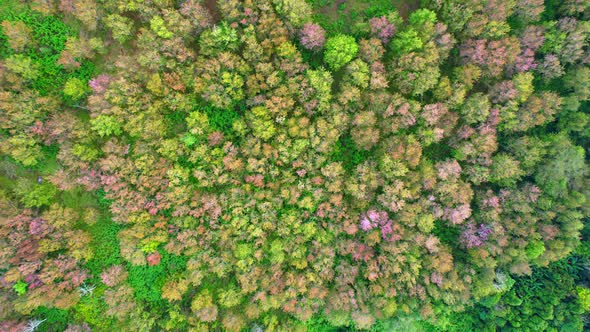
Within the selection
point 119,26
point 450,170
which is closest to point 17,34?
point 119,26

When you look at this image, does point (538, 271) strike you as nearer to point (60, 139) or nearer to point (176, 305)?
point (176, 305)

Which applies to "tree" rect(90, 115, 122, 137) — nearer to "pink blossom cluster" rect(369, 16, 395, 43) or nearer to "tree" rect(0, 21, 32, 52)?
"tree" rect(0, 21, 32, 52)

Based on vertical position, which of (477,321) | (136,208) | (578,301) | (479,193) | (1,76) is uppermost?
(1,76)

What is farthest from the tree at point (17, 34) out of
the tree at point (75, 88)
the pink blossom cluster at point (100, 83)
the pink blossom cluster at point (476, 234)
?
the pink blossom cluster at point (476, 234)

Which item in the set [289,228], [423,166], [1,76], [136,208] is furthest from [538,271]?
[1,76]

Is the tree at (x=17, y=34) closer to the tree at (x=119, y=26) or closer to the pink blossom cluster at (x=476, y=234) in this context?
the tree at (x=119, y=26)

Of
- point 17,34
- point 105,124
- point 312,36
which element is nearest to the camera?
point 17,34

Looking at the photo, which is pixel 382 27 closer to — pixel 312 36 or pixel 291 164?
pixel 312 36
